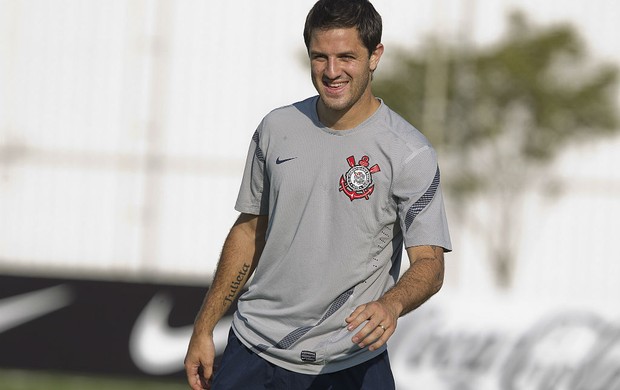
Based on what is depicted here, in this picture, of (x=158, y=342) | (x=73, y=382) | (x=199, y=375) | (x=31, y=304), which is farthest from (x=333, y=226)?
(x=31, y=304)

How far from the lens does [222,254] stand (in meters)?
5.02

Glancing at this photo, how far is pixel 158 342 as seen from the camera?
10.4 metres

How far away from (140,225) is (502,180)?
5.49 meters

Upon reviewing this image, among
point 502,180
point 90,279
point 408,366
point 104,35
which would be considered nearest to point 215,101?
point 104,35

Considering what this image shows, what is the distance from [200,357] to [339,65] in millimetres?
1186

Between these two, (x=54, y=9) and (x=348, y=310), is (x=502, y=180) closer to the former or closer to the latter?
(x=54, y=9)

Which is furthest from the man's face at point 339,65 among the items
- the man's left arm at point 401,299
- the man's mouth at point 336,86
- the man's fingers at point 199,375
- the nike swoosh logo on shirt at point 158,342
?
the nike swoosh logo on shirt at point 158,342

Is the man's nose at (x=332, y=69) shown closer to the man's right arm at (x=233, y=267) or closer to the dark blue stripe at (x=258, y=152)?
the dark blue stripe at (x=258, y=152)

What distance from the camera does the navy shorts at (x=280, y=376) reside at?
4.68 m

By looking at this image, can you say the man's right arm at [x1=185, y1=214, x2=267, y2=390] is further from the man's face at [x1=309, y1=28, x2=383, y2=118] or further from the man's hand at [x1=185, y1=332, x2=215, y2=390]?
the man's face at [x1=309, y1=28, x2=383, y2=118]

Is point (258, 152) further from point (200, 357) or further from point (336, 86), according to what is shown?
point (200, 357)

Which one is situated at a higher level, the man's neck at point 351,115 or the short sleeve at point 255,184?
the man's neck at point 351,115

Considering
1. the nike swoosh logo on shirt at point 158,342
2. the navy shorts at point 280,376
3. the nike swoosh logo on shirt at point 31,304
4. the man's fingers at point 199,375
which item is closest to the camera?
the navy shorts at point 280,376

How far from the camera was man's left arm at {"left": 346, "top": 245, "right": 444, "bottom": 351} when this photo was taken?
13.0 feet
